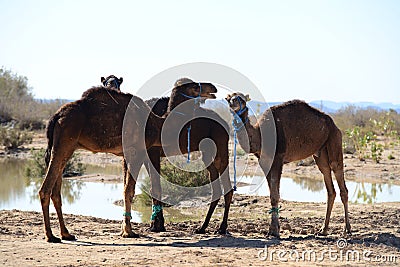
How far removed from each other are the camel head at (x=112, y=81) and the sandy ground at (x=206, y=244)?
2.74 meters

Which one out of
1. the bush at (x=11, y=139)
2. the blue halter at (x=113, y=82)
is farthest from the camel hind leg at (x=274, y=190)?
the bush at (x=11, y=139)

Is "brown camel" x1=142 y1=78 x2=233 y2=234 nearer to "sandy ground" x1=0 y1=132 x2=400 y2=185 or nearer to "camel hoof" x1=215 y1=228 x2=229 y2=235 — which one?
"camel hoof" x1=215 y1=228 x2=229 y2=235

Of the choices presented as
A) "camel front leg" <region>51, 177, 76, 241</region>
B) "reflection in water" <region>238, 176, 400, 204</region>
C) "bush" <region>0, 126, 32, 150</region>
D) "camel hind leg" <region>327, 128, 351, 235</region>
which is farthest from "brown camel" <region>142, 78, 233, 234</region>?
"bush" <region>0, 126, 32, 150</region>

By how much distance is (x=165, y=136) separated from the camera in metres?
10.2

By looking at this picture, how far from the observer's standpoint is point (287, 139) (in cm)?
1014

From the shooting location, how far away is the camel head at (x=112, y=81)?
36.4ft

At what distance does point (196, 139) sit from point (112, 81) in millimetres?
2004

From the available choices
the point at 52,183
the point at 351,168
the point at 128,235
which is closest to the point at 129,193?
the point at 128,235

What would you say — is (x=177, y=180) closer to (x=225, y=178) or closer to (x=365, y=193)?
(x=225, y=178)

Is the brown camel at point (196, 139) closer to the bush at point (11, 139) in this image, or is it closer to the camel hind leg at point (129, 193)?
the camel hind leg at point (129, 193)

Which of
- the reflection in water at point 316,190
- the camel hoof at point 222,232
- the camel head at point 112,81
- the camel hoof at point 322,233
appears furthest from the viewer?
the reflection in water at point 316,190

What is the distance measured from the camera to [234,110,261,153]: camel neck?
994 centimetres

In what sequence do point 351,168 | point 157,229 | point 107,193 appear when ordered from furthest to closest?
point 351,168
point 107,193
point 157,229

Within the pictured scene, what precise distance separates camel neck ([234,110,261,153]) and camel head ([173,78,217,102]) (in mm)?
908
